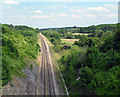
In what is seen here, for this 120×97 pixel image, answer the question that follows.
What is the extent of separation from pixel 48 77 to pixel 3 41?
1486 centimetres

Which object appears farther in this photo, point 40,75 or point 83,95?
point 40,75

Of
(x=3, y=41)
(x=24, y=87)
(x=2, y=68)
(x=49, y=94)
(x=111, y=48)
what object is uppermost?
(x=3, y=41)

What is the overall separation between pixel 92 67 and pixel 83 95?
6.35 m

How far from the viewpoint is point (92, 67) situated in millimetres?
24969

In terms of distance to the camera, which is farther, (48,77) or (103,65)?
(48,77)

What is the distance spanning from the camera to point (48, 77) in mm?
31797

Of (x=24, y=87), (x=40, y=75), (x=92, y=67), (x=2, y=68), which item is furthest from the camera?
(x=40, y=75)

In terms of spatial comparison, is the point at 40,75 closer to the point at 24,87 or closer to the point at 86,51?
the point at 24,87

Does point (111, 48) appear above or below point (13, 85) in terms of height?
above

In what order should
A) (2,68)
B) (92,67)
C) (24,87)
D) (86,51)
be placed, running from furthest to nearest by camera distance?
(86,51) → (92,67) → (24,87) → (2,68)

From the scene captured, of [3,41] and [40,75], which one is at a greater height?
[3,41]

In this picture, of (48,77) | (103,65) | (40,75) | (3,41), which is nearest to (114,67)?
(103,65)

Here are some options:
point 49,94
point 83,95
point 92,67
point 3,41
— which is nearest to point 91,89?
point 83,95

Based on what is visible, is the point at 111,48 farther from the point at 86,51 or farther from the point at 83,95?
the point at 83,95
